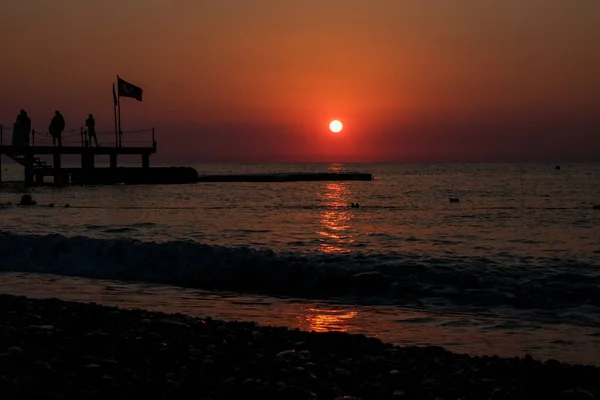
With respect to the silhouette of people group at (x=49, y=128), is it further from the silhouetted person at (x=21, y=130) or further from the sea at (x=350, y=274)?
the sea at (x=350, y=274)

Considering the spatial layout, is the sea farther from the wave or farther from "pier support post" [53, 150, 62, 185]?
"pier support post" [53, 150, 62, 185]

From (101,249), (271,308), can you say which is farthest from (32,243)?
(271,308)

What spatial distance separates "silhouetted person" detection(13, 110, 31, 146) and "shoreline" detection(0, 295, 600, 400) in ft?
159

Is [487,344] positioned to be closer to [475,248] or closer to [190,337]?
[190,337]

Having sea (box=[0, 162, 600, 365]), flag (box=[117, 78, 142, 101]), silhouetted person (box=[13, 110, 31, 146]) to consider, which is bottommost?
sea (box=[0, 162, 600, 365])

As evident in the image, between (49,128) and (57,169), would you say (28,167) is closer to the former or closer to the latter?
(57,169)

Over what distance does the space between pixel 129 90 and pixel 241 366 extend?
178 ft

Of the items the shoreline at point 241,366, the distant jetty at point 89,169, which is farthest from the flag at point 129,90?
the shoreline at point 241,366

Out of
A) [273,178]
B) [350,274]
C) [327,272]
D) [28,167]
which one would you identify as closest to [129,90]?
[28,167]

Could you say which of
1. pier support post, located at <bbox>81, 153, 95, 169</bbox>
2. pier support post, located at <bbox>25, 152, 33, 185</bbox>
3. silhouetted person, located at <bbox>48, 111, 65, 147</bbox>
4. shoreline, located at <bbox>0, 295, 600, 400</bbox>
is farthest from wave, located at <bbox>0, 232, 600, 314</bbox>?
pier support post, located at <bbox>81, 153, 95, 169</bbox>

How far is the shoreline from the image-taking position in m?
7.22

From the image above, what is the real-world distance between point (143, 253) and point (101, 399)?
12550 mm

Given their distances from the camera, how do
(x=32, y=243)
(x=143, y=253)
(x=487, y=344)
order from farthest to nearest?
1. (x=32, y=243)
2. (x=143, y=253)
3. (x=487, y=344)

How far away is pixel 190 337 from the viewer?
9.45m
